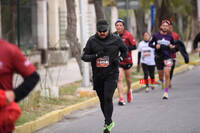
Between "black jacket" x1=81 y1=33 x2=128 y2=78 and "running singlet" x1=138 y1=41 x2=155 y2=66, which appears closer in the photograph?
"black jacket" x1=81 y1=33 x2=128 y2=78

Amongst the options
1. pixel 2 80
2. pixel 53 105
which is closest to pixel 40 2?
pixel 53 105

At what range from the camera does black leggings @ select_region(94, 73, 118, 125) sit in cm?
840

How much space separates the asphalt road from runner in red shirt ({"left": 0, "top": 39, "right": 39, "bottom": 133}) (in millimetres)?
4146

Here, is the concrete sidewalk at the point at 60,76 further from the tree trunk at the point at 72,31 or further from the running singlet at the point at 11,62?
the running singlet at the point at 11,62

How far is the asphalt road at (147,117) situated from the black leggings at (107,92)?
0.46 metres

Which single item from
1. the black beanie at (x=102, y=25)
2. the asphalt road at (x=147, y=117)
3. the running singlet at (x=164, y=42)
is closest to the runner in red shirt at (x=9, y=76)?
the black beanie at (x=102, y=25)

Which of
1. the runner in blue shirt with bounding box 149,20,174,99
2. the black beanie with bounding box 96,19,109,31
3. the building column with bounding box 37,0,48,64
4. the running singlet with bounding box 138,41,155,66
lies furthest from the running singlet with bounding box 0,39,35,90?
the building column with bounding box 37,0,48,64

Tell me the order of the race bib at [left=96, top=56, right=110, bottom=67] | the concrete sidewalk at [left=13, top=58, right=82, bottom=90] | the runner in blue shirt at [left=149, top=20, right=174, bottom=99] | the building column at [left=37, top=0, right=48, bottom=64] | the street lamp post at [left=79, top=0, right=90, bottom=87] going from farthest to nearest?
the building column at [left=37, top=0, right=48, bottom=64] → the concrete sidewalk at [left=13, top=58, right=82, bottom=90] → the street lamp post at [left=79, top=0, right=90, bottom=87] → the runner in blue shirt at [left=149, top=20, right=174, bottom=99] → the race bib at [left=96, top=56, right=110, bottom=67]

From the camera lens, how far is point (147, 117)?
9.96 metres

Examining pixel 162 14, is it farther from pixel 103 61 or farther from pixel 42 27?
pixel 103 61

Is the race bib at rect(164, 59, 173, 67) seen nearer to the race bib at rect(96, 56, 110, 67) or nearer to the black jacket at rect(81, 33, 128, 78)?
the black jacket at rect(81, 33, 128, 78)

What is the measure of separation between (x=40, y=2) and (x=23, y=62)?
20942 mm

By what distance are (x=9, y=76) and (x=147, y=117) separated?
Result: 560 centimetres

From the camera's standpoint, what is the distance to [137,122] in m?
9.42
